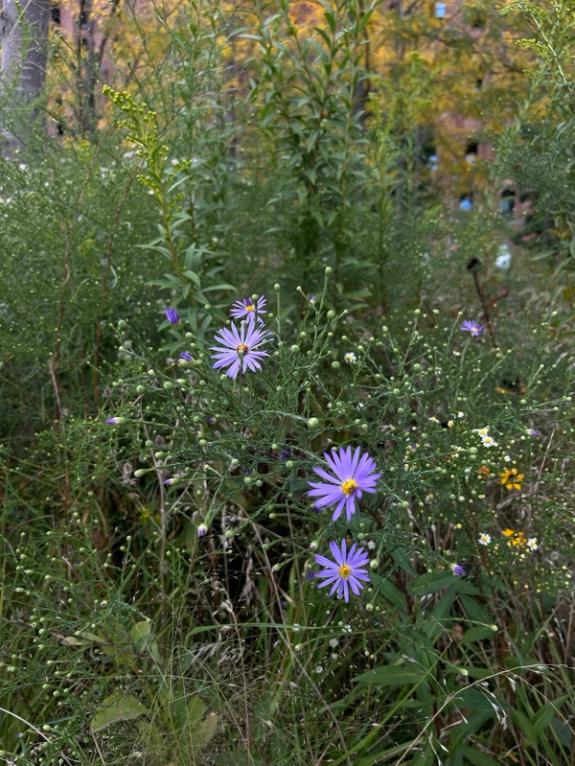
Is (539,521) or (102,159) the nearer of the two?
(539,521)

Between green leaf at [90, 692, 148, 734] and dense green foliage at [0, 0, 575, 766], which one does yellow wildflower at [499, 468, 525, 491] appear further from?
green leaf at [90, 692, 148, 734]

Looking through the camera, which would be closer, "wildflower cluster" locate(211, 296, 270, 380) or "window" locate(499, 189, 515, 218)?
"wildflower cluster" locate(211, 296, 270, 380)

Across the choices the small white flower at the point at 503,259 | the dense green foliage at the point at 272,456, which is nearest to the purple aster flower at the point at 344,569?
the dense green foliage at the point at 272,456

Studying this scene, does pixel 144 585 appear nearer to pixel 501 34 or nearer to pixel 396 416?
pixel 396 416

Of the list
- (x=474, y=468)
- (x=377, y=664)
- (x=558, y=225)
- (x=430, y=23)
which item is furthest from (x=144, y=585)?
(x=430, y=23)

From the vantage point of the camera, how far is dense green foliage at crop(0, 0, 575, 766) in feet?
6.17

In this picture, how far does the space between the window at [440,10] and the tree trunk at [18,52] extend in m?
3.90

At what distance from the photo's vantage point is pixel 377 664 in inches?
88.9

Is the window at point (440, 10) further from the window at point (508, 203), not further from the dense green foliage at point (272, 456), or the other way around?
the dense green foliage at point (272, 456)

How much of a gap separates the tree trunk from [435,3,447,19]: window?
3.90 meters

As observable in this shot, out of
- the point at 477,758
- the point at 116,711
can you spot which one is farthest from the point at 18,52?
the point at 477,758

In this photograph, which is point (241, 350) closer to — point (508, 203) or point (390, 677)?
point (390, 677)

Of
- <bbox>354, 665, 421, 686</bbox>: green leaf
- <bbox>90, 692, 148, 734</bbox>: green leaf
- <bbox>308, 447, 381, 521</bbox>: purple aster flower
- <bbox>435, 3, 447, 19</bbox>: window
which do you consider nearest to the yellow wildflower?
<bbox>354, 665, 421, 686</bbox>: green leaf

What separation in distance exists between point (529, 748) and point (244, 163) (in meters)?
2.79
